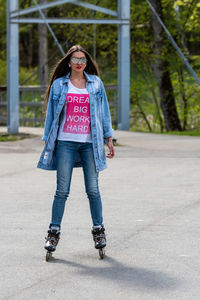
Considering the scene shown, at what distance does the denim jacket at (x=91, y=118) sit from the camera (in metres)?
5.98

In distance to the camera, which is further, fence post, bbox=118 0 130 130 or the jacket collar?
fence post, bbox=118 0 130 130

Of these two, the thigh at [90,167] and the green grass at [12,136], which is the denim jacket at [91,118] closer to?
the thigh at [90,167]

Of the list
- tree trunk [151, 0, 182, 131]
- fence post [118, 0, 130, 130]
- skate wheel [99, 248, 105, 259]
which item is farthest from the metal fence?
skate wheel [99, 248, 105, 259]

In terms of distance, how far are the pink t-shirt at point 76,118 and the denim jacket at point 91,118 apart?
0.13ft

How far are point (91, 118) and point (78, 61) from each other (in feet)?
1.53

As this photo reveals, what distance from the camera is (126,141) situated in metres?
16.3

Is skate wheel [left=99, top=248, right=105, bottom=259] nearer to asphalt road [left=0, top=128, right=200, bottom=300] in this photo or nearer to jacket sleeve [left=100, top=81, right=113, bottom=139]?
asphalt road [left=0, top=128, right=200, bottom=300]

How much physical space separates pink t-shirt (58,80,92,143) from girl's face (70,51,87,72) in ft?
0.71

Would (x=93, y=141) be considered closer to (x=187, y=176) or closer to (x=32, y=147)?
(x=187, y=176)

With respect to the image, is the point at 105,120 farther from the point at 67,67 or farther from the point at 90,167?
the point at 67,67

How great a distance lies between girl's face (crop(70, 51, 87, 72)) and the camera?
19.9ft

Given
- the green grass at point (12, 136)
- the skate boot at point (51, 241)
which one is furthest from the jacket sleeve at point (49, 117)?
the green grass at point (12, 136)

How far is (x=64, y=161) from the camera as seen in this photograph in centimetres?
600

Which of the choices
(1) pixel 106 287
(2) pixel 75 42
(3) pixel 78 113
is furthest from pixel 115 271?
(2) pixel 75 42
